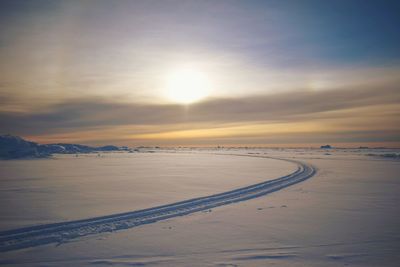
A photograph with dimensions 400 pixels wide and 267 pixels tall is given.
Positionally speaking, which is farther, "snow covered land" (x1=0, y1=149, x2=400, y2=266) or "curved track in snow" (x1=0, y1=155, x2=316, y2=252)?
"curved track in snow" (x1=0, y1=155, x2=316, y2=252)

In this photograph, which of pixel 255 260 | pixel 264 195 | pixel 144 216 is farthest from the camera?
pixel 264 195

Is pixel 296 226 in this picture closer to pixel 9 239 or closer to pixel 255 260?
pixel 255 260

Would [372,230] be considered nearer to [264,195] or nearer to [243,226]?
[243,226]

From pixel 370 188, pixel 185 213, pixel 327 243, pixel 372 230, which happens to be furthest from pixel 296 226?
pixel 370 188

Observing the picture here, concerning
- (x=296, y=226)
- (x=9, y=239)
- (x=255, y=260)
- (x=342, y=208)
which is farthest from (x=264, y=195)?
(x=9, y=239)

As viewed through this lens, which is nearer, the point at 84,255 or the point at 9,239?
the point at 84,255

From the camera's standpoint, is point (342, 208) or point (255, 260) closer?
point (255, 260)

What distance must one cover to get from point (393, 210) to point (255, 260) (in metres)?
7.44

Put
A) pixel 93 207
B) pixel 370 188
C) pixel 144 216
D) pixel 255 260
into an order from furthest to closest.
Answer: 1. pixel 370 188
2. pixel 93 207
3. pixel 144 216
4. pixel 255 260

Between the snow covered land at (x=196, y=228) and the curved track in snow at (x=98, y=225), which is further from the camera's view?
the curved track in snow at (x=98, y=225)

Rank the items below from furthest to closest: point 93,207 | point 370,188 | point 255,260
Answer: point 370,188 → point 93,207 → point 255,260

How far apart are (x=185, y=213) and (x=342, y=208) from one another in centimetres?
626

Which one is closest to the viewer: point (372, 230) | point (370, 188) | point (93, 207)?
point (372, 230)

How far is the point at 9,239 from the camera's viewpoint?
693cm
